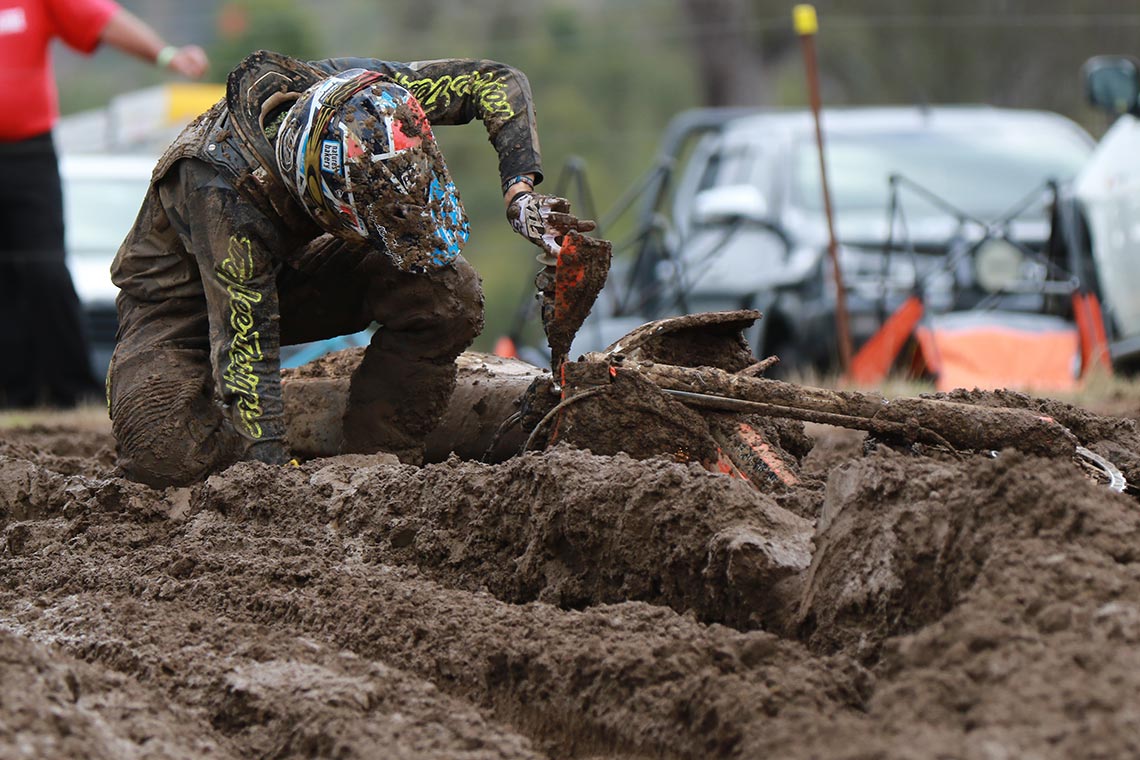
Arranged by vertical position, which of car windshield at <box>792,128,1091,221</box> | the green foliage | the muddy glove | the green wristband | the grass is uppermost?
the green wristband

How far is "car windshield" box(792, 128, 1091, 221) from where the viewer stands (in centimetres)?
1011

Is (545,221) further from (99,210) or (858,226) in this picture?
(99,210)

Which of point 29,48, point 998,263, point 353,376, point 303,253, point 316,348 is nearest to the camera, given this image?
point 303,253

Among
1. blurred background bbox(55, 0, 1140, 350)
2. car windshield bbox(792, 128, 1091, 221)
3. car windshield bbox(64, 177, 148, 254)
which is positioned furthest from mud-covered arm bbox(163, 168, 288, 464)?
blurred background bbox(55, 0, 1140, 350)

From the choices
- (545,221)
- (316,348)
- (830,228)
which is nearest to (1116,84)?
(830,228)

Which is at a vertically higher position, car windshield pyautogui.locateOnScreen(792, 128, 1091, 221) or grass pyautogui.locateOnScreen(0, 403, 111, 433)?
car windshield pyautogui.locateOnScreen(792, 128, 1091, 221)

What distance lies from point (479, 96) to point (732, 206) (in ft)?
15.7

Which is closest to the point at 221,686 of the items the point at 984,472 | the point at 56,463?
the point at 984,472

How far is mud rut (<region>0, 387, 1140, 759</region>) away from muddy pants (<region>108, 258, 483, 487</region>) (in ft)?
2.78

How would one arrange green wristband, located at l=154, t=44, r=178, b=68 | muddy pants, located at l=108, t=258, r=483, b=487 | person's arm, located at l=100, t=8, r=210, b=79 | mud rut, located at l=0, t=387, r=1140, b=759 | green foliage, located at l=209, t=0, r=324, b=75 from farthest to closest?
green foliage, located at l=209, t=0, r=324, b=75 → green wristband, located at l=154, t=44, r=178, b=68 → person's arm, located at l=100, t=8, r=210, b=79 → muddy pants, located at l=108, t=258, r=483, b=487 → mud rut, located at l=0, t=387, r=1140, b=759

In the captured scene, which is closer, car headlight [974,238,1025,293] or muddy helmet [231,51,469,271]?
muddy helmet [231,51,469,271]

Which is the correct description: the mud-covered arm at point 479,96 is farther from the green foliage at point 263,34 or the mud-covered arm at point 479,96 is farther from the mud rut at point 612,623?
the green foliage at point 263,34

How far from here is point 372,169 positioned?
4211mm

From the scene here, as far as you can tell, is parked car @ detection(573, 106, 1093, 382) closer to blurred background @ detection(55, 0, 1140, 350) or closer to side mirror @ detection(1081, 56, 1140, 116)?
side mirror @ detection(1081, 56, 1140, 116)
